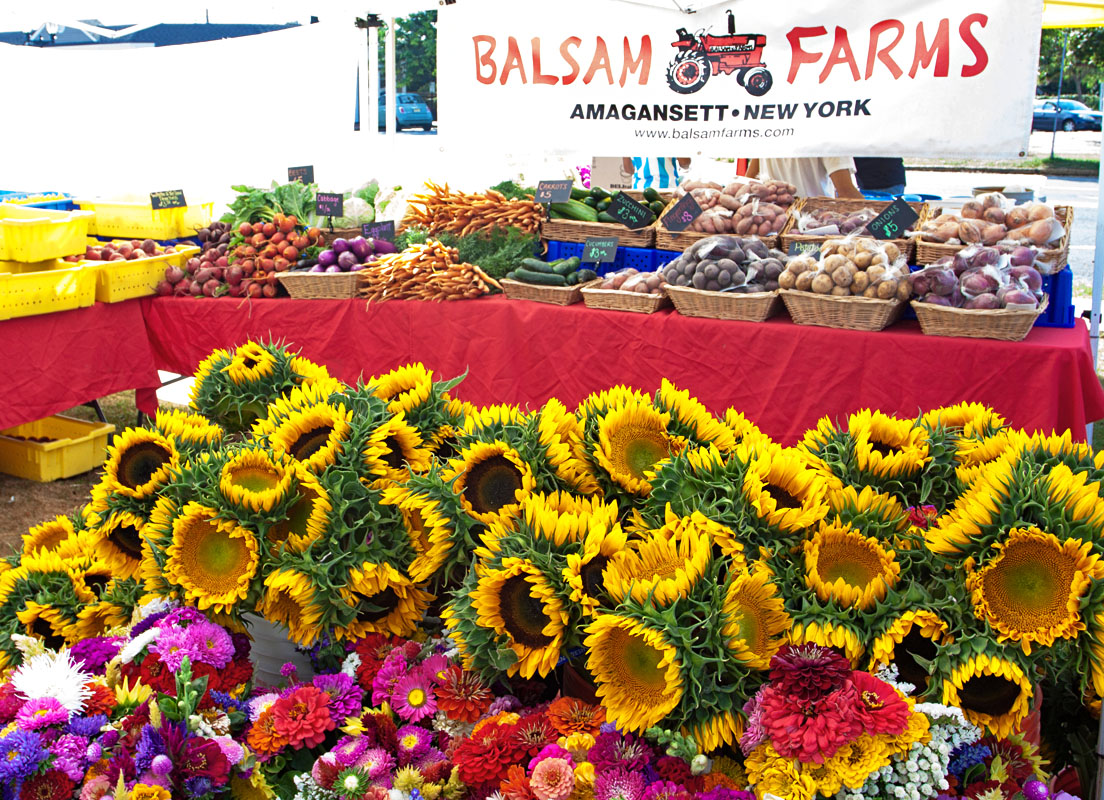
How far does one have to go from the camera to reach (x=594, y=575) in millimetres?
1132

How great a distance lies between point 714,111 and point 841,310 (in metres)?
1.30

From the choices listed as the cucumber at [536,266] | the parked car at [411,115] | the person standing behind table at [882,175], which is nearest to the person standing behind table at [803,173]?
the person standing behind table at [882,175]

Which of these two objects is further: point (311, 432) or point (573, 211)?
point (573, 211)

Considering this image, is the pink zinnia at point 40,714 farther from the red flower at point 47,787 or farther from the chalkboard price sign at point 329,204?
the chalkboard price sign at point 329,204

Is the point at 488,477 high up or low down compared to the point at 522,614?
up

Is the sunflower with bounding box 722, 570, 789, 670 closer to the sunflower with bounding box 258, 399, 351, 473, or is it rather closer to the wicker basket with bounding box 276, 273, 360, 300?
the sunflower with bounding box 258, 399, 351, 473

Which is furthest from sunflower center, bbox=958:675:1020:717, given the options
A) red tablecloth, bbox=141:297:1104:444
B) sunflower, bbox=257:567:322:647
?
red tablecloth, bbox=141:297:1104:444

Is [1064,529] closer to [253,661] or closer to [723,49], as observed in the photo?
[253,661]

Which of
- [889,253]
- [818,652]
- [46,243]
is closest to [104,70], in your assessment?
[46,243]

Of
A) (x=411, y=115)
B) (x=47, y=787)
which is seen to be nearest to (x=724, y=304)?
(x=47, y=787)

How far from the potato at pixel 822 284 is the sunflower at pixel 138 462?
2356 mm

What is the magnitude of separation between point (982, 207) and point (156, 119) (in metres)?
7.81

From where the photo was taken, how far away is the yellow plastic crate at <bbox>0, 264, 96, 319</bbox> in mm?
3520

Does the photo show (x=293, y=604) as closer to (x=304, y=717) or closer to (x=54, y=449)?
(x=304, y=717)
